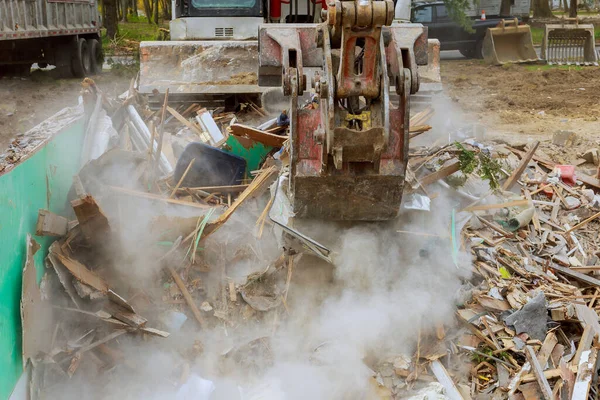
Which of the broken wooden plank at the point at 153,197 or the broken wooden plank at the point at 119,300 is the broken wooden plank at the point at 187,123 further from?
the broken wooden plank at the point at 119,300

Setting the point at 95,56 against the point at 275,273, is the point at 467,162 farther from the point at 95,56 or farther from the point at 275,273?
the point at 95,56

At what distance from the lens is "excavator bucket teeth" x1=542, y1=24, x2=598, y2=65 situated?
52.3 feet

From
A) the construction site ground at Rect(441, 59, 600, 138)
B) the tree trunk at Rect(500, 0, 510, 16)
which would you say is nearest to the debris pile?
the construction site ground at Rect(441, 59, 600, 138)

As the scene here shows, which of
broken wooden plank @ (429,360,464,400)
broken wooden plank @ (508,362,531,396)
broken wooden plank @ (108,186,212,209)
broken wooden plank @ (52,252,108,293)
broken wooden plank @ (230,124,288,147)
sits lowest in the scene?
broken wooden plank @ (429,360,464,400)

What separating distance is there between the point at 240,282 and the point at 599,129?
22.2ft

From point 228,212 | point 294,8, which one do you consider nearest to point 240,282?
point 228,212

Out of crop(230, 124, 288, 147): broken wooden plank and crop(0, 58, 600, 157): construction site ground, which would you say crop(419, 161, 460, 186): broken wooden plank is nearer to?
crop(230, 124, 288, 147): broken wooden plank

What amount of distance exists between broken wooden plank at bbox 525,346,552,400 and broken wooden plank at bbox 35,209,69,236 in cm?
330

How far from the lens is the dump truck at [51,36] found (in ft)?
38.2

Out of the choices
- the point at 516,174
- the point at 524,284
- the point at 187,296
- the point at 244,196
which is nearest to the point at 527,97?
the point at 516,174

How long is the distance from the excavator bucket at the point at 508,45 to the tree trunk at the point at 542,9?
51.4ft

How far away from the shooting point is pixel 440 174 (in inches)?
218

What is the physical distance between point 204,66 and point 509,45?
1178 centimetres

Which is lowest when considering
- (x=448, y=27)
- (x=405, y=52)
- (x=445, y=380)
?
(x=445, y=380)
